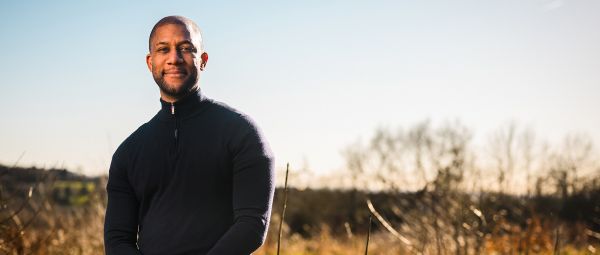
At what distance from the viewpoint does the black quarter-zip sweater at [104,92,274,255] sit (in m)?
1.99

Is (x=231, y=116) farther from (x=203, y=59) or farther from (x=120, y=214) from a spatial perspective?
(x=120, y=214)

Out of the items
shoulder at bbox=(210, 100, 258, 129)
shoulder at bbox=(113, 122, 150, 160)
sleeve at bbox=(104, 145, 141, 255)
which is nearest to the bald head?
shoulder at bbox=(210, 100, 258, 129)

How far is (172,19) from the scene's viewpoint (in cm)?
218

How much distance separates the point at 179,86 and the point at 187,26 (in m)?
0.24

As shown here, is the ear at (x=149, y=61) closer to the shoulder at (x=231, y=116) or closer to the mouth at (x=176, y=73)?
the mouth at (x=176, y=73)

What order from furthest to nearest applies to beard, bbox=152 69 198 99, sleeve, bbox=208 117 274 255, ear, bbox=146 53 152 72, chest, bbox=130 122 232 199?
ear, bbox=146 53 152 72, beard, bbox=152 69 198 99, chest, bbox=130 122 232 199, sleeve, bbox=208 117 274 255

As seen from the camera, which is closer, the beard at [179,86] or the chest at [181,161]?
the chest at [181,161]

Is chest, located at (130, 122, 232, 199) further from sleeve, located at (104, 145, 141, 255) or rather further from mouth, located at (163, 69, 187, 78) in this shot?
mouth, located at (163, 69, 187, 78)

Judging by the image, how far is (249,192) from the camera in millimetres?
1980

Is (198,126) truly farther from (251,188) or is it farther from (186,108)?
(251,188)

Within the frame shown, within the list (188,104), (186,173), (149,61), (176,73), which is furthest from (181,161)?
(149,61)

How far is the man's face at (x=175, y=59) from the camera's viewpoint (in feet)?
7.07

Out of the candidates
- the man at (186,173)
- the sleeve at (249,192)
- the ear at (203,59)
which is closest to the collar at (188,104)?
the man at (186,173)

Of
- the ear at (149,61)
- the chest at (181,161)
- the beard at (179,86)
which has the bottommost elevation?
the chest at (181,161)
